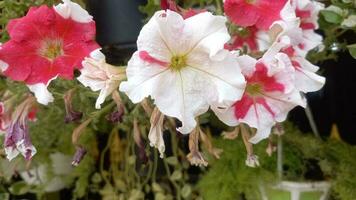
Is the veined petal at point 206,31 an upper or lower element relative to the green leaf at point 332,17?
upper

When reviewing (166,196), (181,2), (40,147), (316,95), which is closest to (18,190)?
(40,147)

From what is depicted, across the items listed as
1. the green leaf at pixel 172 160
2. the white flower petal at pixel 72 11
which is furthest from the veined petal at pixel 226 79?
the green leaf at pixel 172 160

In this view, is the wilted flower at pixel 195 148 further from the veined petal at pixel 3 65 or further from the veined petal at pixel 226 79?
the veined petal at pixel 3 65

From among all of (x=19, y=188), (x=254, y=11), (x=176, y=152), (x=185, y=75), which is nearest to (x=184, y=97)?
(x=185, y=75)

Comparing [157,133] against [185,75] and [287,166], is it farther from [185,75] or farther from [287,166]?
[287,166]

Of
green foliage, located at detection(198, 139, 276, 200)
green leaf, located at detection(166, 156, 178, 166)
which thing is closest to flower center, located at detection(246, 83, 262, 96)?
green foliage, located at detection(198, 139, 276, 200)

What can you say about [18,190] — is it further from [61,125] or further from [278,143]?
[278,143]

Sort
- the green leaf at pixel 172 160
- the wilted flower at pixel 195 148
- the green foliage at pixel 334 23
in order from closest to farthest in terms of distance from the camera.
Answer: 1. the wilted flower at pixel 195 148
2. the green foliage at pixel 334 23
3. the green leaf at pixel 172 160
